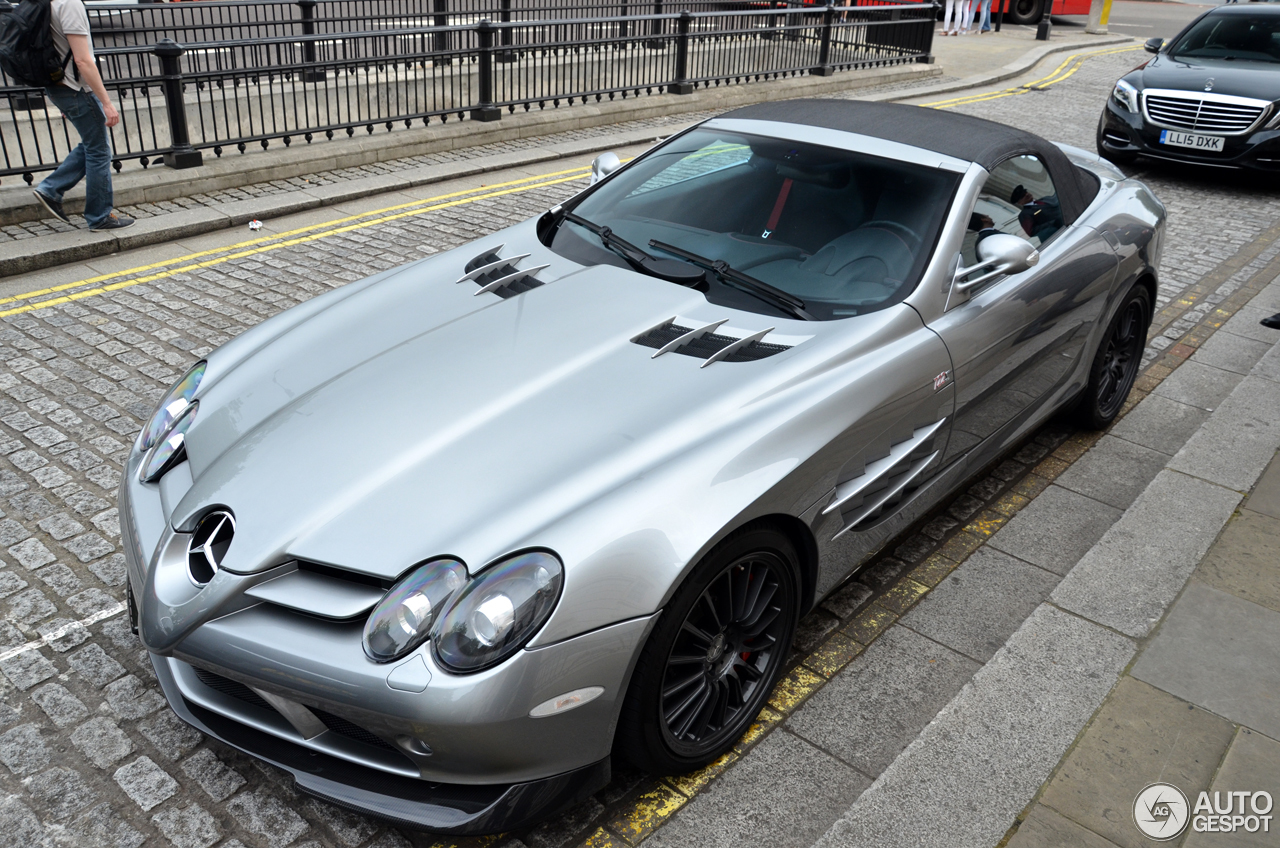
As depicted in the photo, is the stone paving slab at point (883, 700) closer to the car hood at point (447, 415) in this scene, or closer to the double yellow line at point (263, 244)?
the car hood at point (447, 415)

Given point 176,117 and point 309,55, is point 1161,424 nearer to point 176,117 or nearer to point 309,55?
point 176,117

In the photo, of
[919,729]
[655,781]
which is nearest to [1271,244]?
[919,729]

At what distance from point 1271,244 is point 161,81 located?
9.63 m

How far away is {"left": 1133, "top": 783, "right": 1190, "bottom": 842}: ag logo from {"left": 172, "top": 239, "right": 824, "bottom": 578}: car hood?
1.57 metres

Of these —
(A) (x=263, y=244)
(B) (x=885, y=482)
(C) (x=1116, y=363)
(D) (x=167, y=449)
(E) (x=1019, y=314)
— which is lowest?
Result: (A) (x=263, y=244)

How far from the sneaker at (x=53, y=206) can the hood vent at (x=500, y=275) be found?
5.11 m

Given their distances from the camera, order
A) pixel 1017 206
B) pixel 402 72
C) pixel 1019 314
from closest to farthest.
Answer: pixel 1019 314, pixel 1017 206, pixel 402 72

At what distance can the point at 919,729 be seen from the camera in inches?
129

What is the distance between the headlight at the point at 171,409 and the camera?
11.2 ft

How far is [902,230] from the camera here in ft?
12.5

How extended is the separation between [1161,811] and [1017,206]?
2.43 m

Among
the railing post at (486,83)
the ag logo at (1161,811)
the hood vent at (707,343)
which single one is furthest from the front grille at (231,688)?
the railing post at (486,83)

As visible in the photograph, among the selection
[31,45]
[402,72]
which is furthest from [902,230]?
[402,72]

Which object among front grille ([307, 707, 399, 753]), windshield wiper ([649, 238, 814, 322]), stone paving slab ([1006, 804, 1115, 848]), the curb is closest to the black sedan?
the curb
